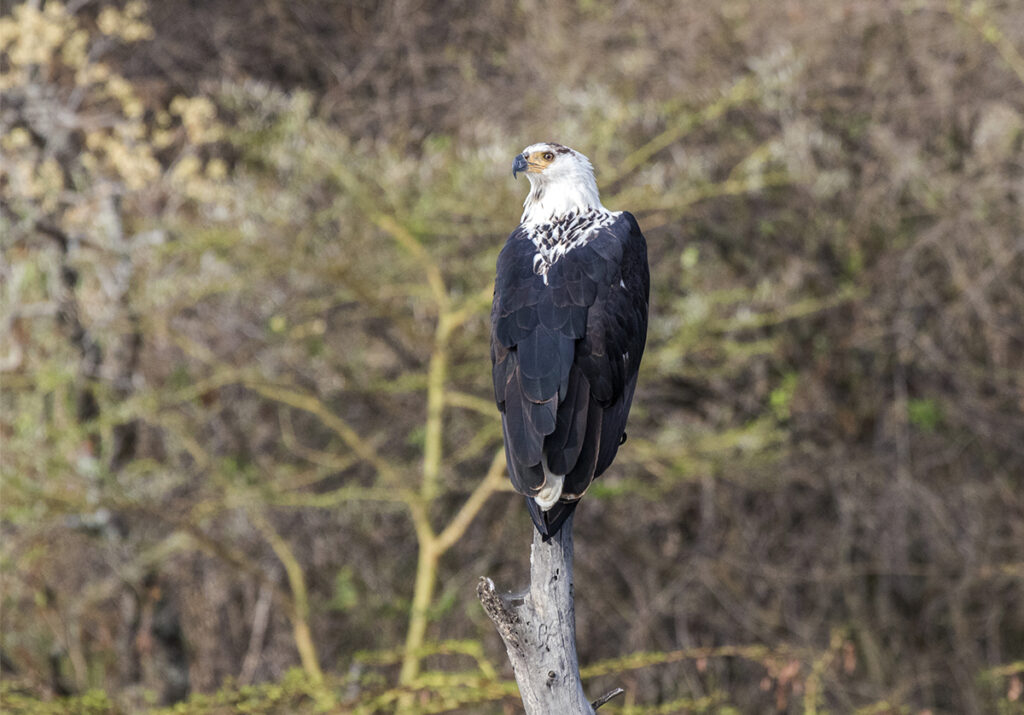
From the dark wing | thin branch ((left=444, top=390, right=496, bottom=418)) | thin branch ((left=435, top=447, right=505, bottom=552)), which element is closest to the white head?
the dark wing

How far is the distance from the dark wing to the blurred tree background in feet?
8.96

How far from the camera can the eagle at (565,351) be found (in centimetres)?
224

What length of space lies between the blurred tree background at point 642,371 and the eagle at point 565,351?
2.64 meters

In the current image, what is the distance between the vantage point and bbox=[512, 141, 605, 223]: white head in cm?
298

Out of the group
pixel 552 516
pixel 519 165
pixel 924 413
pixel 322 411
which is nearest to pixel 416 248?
pixel 322 411

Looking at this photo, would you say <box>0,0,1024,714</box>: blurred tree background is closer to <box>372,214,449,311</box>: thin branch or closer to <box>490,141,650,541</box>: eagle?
<box>372,214,449,311</box>: thin branch

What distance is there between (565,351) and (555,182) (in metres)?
0.79

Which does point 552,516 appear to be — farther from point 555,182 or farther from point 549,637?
point 555,182

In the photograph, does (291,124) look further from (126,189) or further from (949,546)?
(949,546)

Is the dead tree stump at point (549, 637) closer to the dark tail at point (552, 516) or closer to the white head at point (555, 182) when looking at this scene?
the dark tail at point (552, 516)

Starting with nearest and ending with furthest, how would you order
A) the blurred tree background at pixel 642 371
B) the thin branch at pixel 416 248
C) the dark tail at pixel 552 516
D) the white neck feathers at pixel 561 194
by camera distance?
the dark tail at pixel 552 516
the white neck feathers at pixel 561 194
the thin branch at pixel 416 248
the blurred tree background at pixel 642 371

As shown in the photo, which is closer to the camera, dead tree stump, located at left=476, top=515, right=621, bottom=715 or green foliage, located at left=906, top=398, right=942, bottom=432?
dead tree stump, located at left=476, top=515, right=621, bottom=715

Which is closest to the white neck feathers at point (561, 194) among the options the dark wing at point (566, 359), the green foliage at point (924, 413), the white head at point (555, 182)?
the white head at point (555, 182)

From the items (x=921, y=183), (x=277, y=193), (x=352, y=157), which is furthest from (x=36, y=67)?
(x=921, y=183)
